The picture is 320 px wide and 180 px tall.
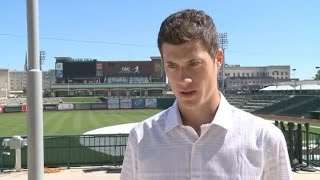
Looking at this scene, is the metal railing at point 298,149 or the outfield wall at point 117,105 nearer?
the metal railing at point 298,149

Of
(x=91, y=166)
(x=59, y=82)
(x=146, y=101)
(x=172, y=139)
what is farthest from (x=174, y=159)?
(x=59, y=82)

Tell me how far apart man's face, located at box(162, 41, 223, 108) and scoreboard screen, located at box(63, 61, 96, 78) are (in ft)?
493

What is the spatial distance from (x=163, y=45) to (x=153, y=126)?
1.40 feet

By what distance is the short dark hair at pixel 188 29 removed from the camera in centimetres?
229

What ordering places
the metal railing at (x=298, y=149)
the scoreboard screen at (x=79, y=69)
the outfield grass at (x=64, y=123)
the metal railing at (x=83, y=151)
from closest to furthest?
1. the metal railing at (x=298, y=149)
2. the metal railing at (x=83, y=151)
3. the outfield grass at (x=64, y=123)
4. the scoreboard screen at (x=79, y=69)

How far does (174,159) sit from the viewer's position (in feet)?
7.72

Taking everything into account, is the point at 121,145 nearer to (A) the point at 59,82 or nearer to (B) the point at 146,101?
(B) the point at 146,101

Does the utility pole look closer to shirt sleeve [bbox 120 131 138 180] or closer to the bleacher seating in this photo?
shirt sleeve [bbox 120 131 138 180]

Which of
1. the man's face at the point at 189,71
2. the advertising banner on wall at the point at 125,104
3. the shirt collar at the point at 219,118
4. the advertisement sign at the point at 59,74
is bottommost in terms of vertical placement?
the advertising banner on wall at the point at 125,104

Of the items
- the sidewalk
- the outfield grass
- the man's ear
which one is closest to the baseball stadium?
the outfield grass

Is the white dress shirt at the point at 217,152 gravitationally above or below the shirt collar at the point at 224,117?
below

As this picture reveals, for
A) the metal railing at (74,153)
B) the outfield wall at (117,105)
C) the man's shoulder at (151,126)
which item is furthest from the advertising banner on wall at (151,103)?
the man's shoulder at (151,126)

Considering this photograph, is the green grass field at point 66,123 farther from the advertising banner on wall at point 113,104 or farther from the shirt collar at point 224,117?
the shirt collar at point 224,117

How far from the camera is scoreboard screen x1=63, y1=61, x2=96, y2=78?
151m
